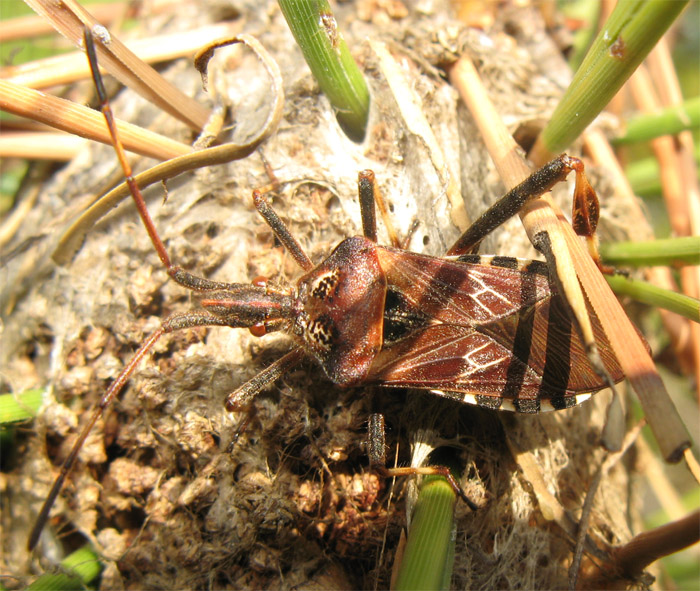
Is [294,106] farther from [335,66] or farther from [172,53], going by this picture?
[172,53]

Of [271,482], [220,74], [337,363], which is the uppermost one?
[220,74]

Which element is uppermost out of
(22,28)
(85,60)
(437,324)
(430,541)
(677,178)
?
(22,28)

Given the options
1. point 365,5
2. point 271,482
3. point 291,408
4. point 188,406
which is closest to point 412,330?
point 291,408

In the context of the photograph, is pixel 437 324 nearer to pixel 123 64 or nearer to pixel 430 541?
pixel 430 541

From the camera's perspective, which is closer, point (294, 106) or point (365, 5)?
point (294, 106)

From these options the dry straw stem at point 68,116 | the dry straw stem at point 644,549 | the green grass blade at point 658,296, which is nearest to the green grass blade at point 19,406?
the dry straw stem at point 68,116

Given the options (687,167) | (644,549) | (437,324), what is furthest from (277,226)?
(687,167)

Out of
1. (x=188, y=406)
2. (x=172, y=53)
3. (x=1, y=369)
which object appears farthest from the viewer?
(x=172, y=53)
